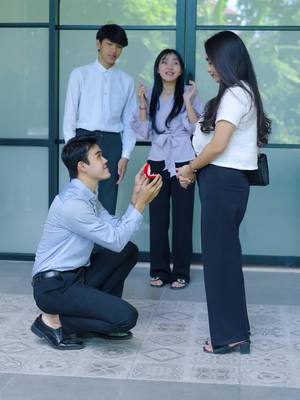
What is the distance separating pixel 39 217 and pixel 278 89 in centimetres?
218

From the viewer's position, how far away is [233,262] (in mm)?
4168

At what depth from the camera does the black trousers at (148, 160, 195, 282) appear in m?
5.67

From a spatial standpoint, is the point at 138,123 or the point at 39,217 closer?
the point at 138,123

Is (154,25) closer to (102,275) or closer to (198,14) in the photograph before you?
(198,14)

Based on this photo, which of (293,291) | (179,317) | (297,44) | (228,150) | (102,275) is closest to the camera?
(228,150)

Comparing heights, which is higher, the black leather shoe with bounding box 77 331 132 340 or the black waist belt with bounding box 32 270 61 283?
the black waist belt with bounding box 32 270 61 283

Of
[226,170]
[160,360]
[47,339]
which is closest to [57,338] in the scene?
[47,339]

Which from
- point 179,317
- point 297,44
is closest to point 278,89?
point 297,44

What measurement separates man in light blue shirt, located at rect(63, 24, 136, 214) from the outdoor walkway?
3.53 feet

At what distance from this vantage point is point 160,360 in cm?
412

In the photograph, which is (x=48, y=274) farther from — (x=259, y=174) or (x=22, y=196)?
(x=22, y=196)

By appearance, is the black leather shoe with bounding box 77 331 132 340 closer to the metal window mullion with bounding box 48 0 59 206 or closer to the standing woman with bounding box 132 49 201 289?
the standing woman with bounding box 132 49 201 289

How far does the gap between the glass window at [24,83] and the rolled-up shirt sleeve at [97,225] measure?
2288 mm

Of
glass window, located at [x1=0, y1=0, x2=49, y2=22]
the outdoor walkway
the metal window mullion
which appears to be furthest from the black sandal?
glass window, located at [x1=0, y1=0, x2=49, y2=22]
